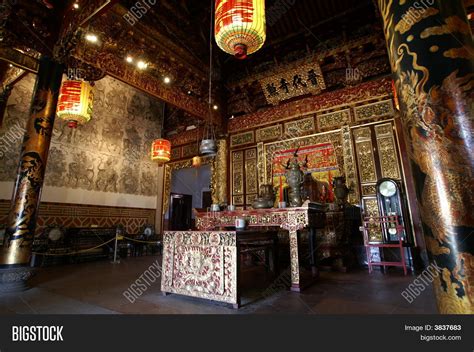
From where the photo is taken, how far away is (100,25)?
4.23m

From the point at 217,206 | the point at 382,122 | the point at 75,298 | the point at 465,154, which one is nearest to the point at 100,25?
the point at 217,206

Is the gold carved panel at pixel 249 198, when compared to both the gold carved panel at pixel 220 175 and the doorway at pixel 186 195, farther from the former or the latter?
the doorway at pixel 186 195

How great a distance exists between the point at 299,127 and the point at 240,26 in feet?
12.5

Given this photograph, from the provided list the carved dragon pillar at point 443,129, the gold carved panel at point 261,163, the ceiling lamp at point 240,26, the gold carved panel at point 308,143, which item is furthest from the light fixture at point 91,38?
the carved dragon pillar at point 443,129

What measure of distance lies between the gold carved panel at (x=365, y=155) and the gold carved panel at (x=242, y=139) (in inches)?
106

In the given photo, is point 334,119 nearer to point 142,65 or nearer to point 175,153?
point 142,65

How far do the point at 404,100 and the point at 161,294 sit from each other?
283 centimetres

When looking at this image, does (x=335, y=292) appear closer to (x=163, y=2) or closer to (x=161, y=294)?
(x=161, y=294)

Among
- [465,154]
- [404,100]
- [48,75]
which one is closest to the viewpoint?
[465,154]

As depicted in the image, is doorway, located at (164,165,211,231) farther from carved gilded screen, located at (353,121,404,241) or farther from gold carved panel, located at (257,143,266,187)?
carved gilded screen, located at (353,121,404,241)

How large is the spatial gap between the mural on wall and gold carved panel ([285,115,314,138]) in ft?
16.7

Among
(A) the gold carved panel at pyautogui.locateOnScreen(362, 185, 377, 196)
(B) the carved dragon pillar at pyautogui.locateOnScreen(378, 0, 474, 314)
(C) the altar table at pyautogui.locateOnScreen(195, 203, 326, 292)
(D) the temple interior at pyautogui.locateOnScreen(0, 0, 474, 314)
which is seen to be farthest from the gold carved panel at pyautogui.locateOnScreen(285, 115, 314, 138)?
(B) the carved dragon pillar at pyautogui.locateOnScreen(378, 0, 474, 314)

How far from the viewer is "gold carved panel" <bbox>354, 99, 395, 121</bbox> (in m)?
5.10

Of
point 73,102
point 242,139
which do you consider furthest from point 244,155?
point 73,102
